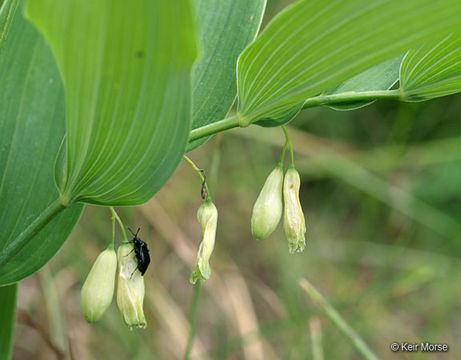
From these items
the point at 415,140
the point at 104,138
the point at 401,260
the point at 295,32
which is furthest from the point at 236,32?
the point at 415,140

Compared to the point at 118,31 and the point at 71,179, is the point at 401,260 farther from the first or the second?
the point at 118,31

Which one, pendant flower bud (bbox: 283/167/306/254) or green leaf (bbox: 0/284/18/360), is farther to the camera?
green leaf (bbox: 0/284/18/360)

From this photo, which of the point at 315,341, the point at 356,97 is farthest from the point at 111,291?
the point at 315,341

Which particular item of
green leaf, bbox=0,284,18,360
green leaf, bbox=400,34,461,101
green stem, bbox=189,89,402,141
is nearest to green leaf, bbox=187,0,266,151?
green stem, bbox=189,89,402,141

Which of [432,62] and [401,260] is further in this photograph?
[401,260]

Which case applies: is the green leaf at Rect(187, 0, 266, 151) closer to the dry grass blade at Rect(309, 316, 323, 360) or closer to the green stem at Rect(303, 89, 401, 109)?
the green stem at Rect(303, 89, 401, 109)

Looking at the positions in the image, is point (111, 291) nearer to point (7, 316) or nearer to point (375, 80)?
point (7, 316)
